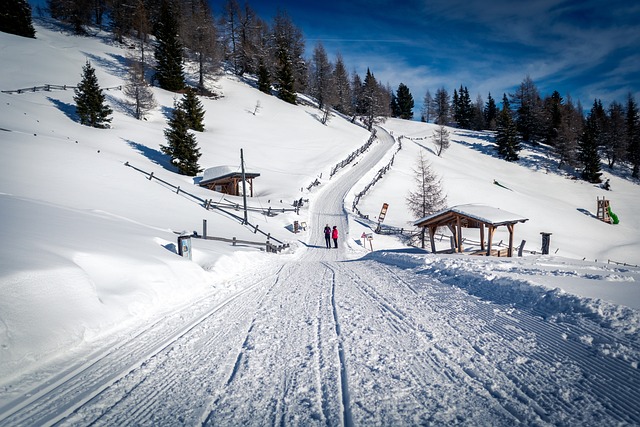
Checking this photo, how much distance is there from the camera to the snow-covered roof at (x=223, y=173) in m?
29.7

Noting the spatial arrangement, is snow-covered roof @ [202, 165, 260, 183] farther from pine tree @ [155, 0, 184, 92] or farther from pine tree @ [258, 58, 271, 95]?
pine tree @ [258, 58, 271, 95]

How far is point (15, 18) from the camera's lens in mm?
48906

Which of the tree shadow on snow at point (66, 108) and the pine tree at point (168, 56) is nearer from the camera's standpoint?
the tree shadow on snow at point (66, 108)

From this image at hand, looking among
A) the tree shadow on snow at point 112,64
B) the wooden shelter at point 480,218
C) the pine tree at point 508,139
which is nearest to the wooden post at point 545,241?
the wooden shelter at point 480,218

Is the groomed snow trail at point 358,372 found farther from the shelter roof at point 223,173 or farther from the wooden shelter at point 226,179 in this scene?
the wooden shelter at point 226,179

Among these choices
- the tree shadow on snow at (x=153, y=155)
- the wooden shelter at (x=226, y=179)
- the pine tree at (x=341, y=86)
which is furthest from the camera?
the pine tree at (x=341, y=86)

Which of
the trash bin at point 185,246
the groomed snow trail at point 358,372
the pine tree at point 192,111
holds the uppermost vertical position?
the pine tree at point 192,111

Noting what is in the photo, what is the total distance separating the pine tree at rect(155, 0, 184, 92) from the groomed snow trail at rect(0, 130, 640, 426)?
60.3 m

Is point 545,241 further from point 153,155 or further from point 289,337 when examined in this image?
point 153,155

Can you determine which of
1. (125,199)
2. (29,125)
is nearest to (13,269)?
(125,199)

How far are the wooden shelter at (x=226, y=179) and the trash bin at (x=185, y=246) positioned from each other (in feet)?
69.6

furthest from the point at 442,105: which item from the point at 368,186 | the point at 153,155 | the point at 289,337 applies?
the point at 289,337

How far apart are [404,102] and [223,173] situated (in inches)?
3958

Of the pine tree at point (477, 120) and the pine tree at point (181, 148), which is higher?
the pine tree at point (477, 120)
